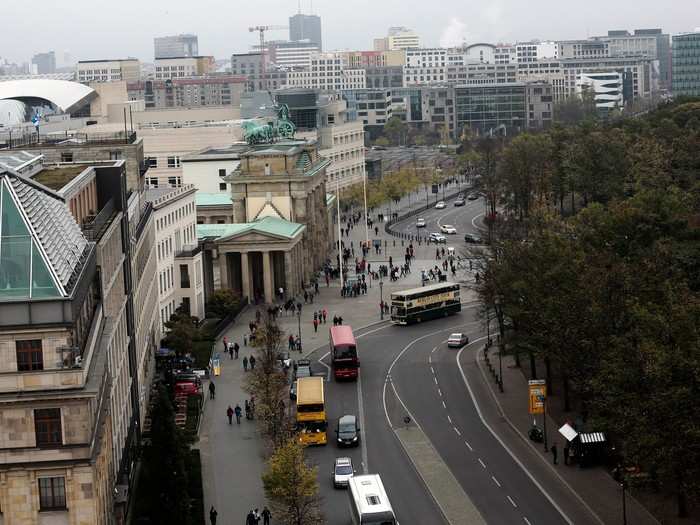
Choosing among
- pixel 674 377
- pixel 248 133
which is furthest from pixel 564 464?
pixel 248 133

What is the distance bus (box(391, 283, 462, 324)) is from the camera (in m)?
121

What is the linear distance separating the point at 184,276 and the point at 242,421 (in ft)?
115

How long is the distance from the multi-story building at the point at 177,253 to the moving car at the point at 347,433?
→ 32.4 meters

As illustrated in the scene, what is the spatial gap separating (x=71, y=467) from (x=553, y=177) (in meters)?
124

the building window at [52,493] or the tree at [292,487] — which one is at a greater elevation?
the building window at [52,493]

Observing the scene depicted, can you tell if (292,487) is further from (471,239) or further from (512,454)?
(471,239)

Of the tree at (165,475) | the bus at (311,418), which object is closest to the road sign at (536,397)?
the bus at (311,418)

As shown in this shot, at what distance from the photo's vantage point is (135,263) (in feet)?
286

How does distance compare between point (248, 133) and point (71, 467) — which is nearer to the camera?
point (71, 467)

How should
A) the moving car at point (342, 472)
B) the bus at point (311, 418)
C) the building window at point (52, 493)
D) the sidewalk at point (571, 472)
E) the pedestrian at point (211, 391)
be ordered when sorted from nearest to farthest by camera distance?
the building window at point (52, 493), the sidewalk at point (571, 472), the moving car at point (342, 472), the bus at point (311, 418), the pedestrian at point (211, 391)

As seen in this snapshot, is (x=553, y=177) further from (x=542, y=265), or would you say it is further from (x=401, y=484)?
(x=401, y=484)

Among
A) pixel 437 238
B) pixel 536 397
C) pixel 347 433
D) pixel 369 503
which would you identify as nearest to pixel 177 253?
pixel 347 433

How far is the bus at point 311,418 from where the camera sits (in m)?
82.9

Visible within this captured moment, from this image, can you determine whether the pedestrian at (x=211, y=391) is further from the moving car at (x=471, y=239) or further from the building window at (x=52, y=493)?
the moving car at (x=471, y=239)
